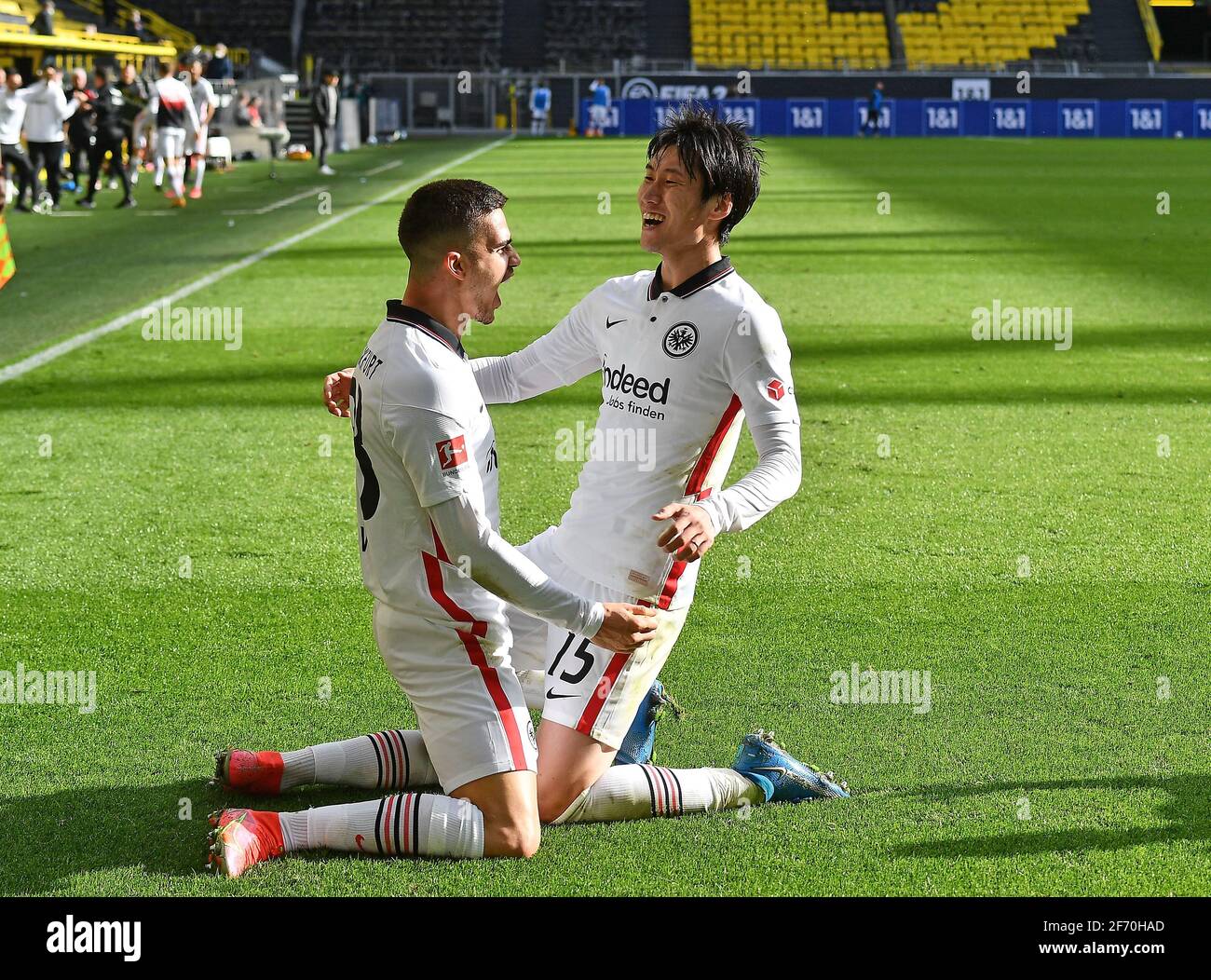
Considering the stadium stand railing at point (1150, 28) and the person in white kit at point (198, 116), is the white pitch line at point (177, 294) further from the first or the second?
the stadium stand railing at point (1150, 28)

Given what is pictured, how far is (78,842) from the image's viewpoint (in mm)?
3988

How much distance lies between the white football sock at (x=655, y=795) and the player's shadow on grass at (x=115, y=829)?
66 centimetres

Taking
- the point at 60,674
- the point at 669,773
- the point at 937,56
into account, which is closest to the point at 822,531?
the point at 669,773

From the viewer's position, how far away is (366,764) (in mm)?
4312

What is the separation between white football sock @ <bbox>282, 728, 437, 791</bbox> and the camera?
4297 millimetres

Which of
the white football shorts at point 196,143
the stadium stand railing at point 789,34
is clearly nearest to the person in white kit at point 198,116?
the white football shorts at point 196,143

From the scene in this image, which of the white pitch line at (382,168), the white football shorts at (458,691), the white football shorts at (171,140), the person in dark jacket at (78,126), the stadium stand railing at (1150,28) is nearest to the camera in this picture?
the white football shorts at (458,691)

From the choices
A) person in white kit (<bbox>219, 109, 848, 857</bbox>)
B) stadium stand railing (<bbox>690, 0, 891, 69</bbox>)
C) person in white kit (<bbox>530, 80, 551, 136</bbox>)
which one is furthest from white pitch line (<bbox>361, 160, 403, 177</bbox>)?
person in white kit (<bbox>219, 109, 848, 857</bbox>)

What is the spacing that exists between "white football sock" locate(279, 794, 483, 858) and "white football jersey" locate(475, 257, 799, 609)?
2.67ft

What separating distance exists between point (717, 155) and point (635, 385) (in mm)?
676

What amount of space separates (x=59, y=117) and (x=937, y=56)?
3919cm

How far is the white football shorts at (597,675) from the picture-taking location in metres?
4.16

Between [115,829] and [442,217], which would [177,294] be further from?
[442,217]
